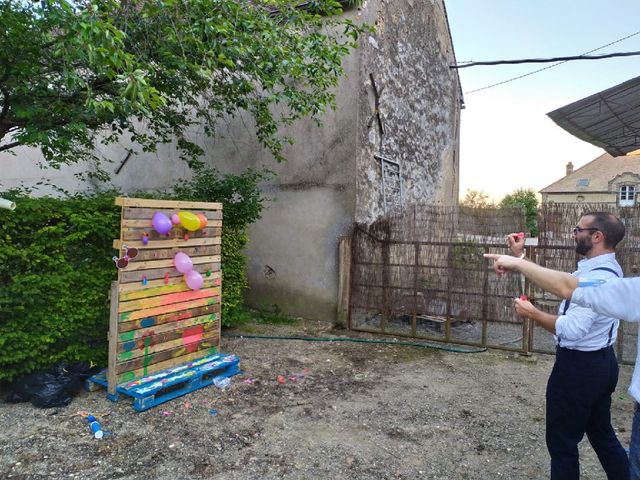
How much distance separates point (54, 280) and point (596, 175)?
4452cm

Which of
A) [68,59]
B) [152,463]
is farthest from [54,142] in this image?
[152,463]

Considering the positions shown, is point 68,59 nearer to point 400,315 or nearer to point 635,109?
point 400,315

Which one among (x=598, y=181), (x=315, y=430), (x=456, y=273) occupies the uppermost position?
(x=598, y=181)

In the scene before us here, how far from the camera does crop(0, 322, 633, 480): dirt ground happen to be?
10.2 feet

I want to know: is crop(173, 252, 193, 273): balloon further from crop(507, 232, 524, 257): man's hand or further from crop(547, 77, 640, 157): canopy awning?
crop(547, 77, 640, 157): canopy awning

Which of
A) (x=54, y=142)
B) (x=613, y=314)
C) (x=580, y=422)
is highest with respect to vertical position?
(x=54, y=142)

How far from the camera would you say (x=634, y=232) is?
18.1 ft

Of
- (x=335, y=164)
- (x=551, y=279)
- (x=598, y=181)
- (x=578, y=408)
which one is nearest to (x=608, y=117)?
(x=335, y=164)

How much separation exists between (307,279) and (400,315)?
5.72ft

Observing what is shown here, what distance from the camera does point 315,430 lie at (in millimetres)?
3701

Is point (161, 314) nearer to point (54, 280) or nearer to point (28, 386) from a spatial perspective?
point (54, 280)

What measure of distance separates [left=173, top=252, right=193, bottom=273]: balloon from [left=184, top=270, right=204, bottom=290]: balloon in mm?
107

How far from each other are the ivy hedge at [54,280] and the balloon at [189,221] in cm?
64

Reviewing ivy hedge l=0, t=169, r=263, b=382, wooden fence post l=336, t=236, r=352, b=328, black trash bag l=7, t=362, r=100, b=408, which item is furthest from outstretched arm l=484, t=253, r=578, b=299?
wooden fence post l=336, t=236, r=352, b=328
